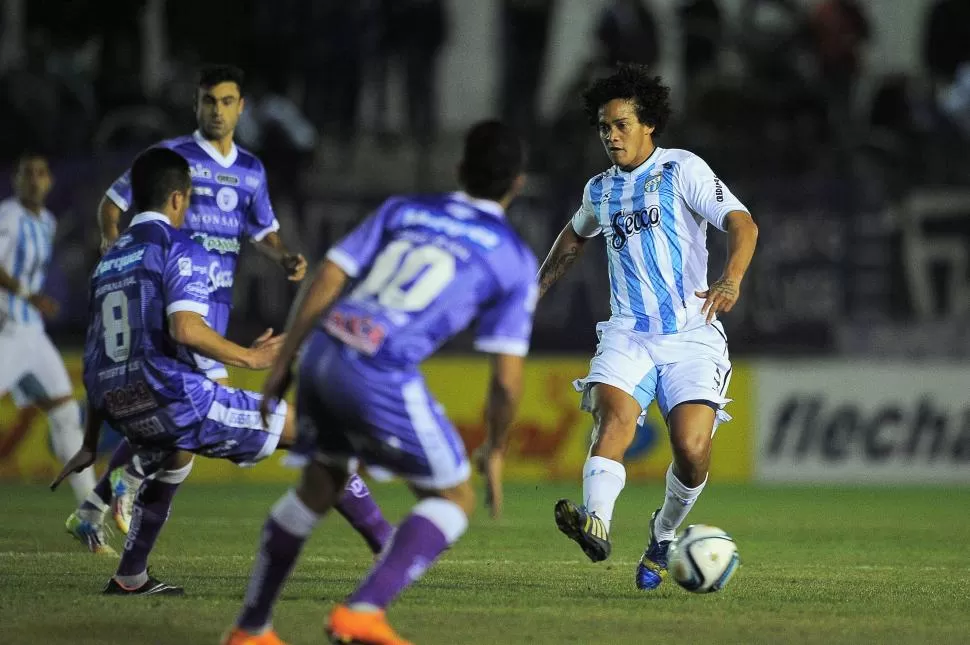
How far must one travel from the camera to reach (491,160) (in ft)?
16.9

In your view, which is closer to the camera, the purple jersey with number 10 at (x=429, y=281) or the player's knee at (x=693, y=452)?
the purple jersey with number 10 at (x=429, y=281)

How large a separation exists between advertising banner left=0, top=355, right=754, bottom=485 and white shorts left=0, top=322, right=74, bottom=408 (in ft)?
14.0

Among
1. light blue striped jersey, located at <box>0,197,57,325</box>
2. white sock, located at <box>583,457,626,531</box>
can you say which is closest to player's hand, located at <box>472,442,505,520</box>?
white sock, located at <box>583,457,626,531</box>

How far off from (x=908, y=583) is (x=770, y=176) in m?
8.03

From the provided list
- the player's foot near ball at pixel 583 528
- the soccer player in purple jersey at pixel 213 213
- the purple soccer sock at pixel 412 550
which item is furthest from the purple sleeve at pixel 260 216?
the purple soccer sock at pixel 412 550

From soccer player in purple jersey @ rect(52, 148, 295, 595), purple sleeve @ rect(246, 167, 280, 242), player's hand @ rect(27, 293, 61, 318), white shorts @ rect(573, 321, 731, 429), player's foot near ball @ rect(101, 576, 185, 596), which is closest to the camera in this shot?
soccer player in purple jersey @ rect(52, 148, 295, 595)

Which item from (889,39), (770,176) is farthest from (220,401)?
(889,39)

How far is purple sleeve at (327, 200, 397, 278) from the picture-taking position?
5.12m

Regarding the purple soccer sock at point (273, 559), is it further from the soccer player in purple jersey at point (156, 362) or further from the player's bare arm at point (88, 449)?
the player's bare arm at point (88, 449)

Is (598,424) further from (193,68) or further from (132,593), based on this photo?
(193,68)

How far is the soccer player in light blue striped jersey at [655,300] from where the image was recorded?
712 centimetres

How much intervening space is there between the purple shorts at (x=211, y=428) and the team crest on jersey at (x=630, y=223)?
182 cm

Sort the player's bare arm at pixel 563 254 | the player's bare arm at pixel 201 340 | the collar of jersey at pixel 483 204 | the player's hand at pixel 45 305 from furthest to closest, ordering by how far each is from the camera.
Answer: the player's hand at pixel 45 305 < the player's bare arm at pixel 563 254 < the player's bare arm at pixel 201 340 < the collar of jersey at pixel 483 204

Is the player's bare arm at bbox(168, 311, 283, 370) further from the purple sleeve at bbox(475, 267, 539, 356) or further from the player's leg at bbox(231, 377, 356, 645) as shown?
the purple sleeve at bbox(475, 267, 539, 356)
